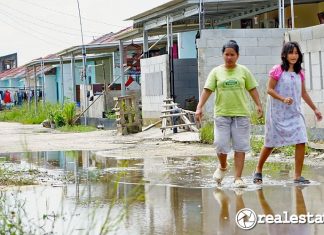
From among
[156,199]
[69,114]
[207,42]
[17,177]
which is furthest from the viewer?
[69,114]

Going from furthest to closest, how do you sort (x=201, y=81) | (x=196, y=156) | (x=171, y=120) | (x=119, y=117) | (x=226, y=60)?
(x=119, y=117), (x=171, y=120), (x=201, y=81), (x=196, y=156), (x=226, y=60)

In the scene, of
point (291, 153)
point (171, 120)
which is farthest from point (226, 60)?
point (171, 120)

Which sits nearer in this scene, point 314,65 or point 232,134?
point 232,134

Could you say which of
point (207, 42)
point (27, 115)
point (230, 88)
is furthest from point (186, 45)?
point (230, 88)

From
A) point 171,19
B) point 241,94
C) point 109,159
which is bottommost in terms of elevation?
point 109,159

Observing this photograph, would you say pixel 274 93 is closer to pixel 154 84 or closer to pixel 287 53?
pixel 287 53

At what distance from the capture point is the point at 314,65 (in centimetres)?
1447

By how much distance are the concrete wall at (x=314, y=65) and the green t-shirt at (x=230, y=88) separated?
574 cm

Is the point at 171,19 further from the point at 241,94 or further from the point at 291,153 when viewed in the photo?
the point at 241,94

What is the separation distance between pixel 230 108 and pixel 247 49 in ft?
33.9

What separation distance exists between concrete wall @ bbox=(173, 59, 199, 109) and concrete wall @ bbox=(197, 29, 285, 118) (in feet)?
14.2

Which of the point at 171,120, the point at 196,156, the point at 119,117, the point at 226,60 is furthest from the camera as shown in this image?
the point at 119,117

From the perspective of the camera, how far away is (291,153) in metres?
11.6

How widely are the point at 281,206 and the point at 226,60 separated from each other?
89.8 inches
